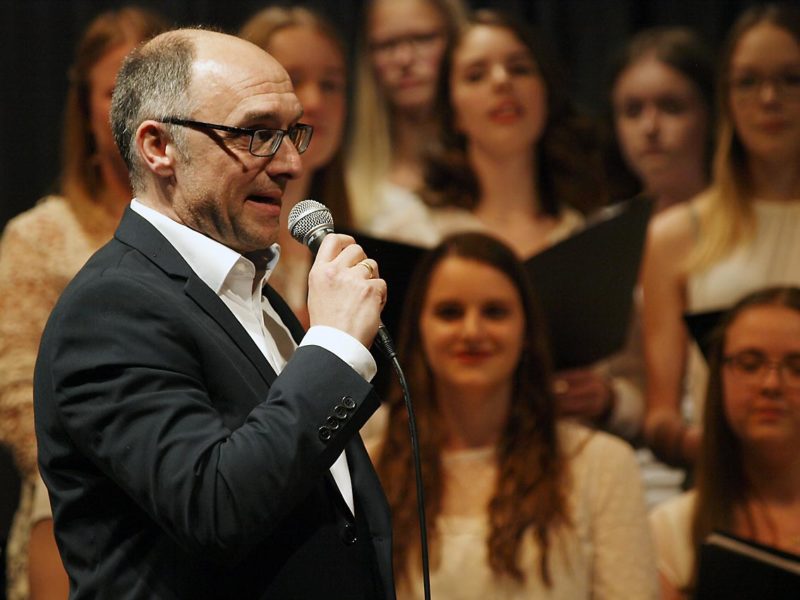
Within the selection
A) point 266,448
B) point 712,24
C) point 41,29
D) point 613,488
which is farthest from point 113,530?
point 712,24

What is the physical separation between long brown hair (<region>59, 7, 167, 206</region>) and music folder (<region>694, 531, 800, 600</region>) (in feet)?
4.67

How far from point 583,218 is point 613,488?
0.95 meters

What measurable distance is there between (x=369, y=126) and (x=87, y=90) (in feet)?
2.85

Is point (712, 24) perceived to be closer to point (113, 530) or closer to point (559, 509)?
point (559, 509)

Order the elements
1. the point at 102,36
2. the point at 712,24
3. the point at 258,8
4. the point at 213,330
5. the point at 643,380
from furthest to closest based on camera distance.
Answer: the point at 712,24, the point at 258,8, the point at 643,380, the point at 102,36, the point at 213,330

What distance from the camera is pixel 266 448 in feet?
4.18

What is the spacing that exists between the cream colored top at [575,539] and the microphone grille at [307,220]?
46.0 inches

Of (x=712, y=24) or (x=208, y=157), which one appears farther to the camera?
(x=712, y=24)

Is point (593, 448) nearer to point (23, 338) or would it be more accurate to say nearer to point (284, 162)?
point (23, 338)

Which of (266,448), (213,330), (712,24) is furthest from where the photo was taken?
(712,24)

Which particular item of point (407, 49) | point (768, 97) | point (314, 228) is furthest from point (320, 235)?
point (768, 97)

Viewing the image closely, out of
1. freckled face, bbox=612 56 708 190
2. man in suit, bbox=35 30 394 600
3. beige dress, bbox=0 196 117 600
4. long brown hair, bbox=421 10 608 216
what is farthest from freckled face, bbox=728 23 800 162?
man in suit, bbox=35 30 394 600

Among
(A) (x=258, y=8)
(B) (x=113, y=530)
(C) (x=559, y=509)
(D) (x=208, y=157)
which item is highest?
(A) (x=258, y=8)

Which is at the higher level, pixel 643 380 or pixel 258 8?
pixel 258 8
